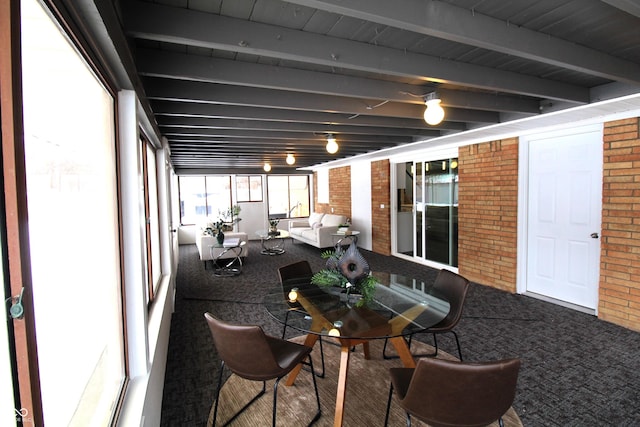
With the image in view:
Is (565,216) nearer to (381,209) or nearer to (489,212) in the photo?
(489,212)

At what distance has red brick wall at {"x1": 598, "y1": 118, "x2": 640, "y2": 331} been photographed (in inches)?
132

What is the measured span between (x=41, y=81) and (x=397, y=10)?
4.80ft

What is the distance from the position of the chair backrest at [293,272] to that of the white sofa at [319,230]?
14.2ft

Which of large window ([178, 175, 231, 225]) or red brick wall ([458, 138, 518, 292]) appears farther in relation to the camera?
large window ([178, 175, 231, 225])

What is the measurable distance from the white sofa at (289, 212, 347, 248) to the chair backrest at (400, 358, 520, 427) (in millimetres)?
6164

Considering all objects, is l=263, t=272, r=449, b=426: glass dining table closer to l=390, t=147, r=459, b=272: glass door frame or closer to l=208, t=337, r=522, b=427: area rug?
l=208, t=337, r=522, b=427: area rug

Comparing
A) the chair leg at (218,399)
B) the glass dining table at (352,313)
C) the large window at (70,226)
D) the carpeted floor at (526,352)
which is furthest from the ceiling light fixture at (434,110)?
the chair leg at (218,399)

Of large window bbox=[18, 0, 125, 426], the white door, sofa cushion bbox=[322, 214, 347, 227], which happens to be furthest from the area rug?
sofa cushion bbox=[322, 214, 347, 227]

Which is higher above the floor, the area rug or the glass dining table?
the glass dining table

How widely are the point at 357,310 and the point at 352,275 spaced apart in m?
0.28

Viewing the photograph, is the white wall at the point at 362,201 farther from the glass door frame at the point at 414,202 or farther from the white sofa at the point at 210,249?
the white sofa at the point at 210,249

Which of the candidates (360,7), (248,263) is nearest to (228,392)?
(360,7)

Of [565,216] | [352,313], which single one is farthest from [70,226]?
[565,216]

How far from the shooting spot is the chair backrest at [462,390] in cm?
141
